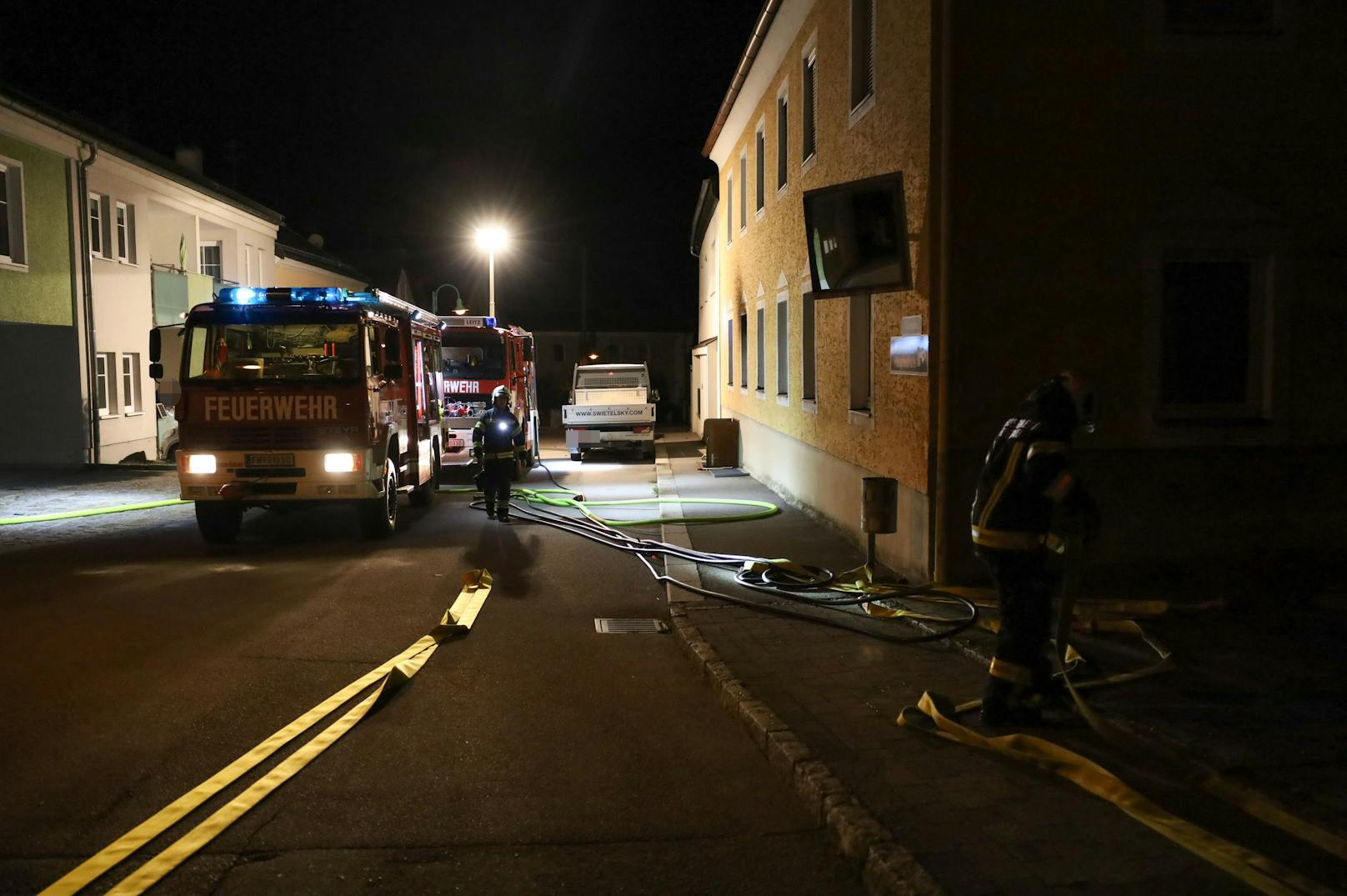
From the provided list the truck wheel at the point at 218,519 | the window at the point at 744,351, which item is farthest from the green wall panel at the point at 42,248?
the window at the point at 744,351

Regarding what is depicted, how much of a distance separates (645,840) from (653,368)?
186 ft

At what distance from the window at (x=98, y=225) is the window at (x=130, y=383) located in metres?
2.38

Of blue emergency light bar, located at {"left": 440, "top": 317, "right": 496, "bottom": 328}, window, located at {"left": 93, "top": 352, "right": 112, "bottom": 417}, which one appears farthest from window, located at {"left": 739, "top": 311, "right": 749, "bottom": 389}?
window, located at {"left": 93, "top": 352, "right": 112, "bottom": 417}

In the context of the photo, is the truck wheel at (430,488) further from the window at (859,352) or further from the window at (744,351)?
the window at (744,351)

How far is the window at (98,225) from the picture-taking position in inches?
934

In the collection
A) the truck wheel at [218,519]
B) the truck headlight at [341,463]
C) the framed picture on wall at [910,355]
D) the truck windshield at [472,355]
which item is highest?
the truck windshield at [472,355]

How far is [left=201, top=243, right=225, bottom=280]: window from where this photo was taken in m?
32.5

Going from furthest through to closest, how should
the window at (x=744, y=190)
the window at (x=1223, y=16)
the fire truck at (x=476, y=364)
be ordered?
the window at (x=744, y=190)
the fire truck at (x=476, y=364)
the window at (x=1223, y=16)

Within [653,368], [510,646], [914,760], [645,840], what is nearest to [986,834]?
[914,760]

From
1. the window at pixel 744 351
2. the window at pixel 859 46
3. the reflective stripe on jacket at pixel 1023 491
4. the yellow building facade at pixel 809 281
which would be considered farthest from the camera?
the window at pixel 744 351

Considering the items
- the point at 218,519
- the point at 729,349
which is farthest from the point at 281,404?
the point at 729,349

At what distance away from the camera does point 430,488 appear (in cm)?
1628

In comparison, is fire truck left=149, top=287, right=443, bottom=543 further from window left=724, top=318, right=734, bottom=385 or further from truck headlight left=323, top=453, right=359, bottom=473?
window left=724, top=318, right=734, bottom=385

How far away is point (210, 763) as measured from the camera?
513cm
